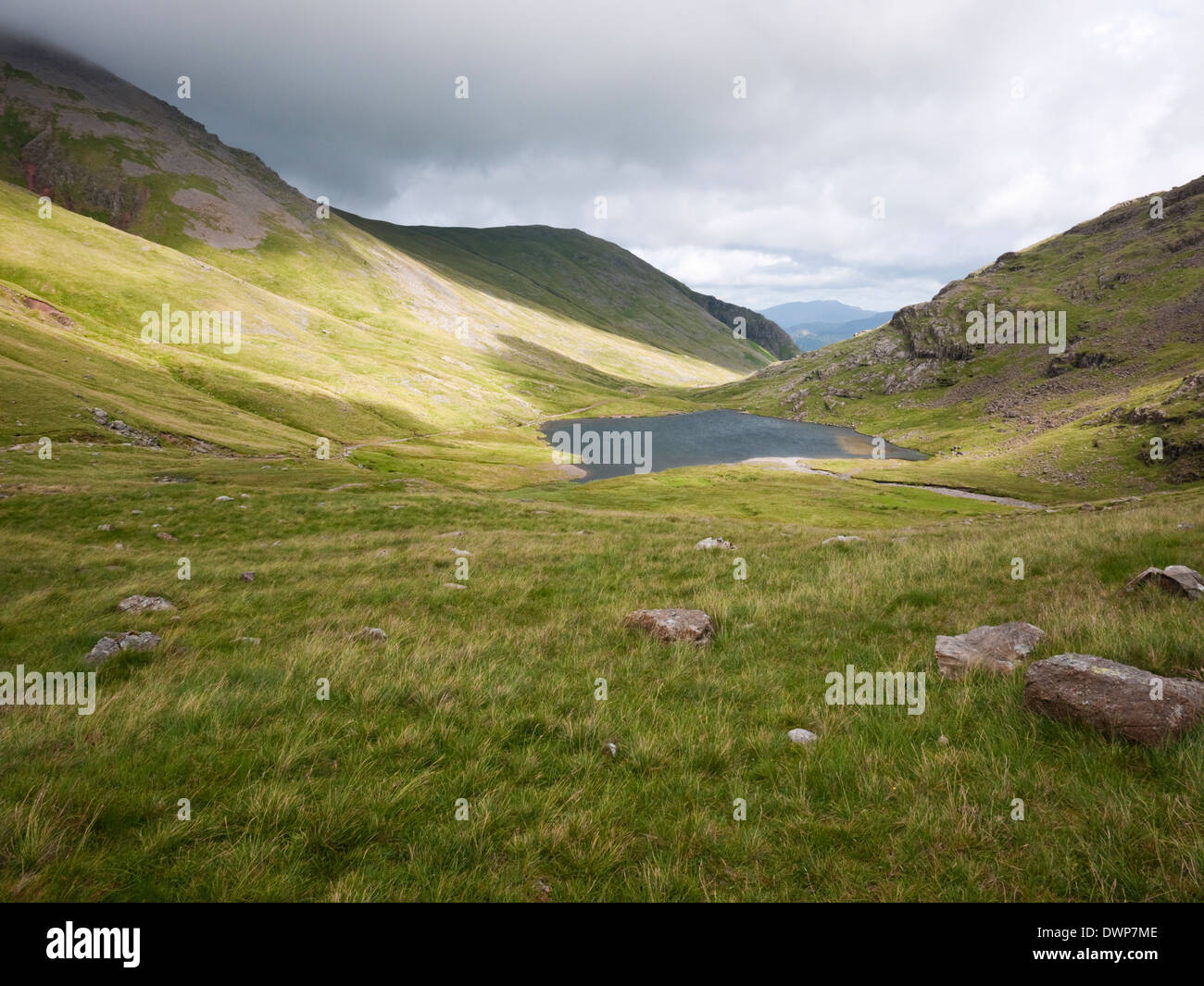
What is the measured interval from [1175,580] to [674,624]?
26.7 feet

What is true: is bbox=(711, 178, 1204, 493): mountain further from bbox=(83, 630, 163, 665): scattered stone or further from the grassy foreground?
bbox=(83, 630, 163, 665): scattered stone

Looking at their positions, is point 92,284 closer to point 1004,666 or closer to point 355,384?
point 355,384

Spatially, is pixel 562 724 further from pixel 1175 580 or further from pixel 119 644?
pixel 1175 580

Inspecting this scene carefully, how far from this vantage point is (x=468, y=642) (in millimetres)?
Result: 8820

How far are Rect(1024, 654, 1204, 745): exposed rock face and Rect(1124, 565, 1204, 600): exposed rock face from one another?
4518 mm

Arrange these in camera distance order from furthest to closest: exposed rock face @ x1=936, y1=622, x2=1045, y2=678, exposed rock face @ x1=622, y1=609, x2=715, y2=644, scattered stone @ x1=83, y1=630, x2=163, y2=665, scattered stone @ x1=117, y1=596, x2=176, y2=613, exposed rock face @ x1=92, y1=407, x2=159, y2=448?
exposed rock face @ x1=92, y1=407, x2=159, y2=448 < scattered stone @ x1=117, y1=596, x2=176, y2=613 < exposed rock face @ x1=622, y1=609, x2=715, y2=644 < scattered stone @ x1=83, y1=630, x2=163, y2=665 < exposed rock face @ x1=936, y1=622, x2=1045, y2=678

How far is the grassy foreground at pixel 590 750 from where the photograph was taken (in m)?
3.69

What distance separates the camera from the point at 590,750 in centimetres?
559

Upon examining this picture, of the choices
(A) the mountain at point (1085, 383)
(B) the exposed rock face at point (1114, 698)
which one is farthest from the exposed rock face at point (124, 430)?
(A) the mountain at point (1085, 383)

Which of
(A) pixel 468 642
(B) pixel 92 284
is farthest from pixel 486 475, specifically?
(B) pixel 92 284

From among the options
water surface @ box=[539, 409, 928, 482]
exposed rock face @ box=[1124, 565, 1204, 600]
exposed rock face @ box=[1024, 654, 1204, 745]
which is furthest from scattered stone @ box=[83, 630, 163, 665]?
water surface @ box=[539, 409, 928, 482]

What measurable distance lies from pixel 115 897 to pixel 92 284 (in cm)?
15092

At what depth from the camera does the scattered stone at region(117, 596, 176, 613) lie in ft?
34.9

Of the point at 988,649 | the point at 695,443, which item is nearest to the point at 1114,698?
the point at 988,649
